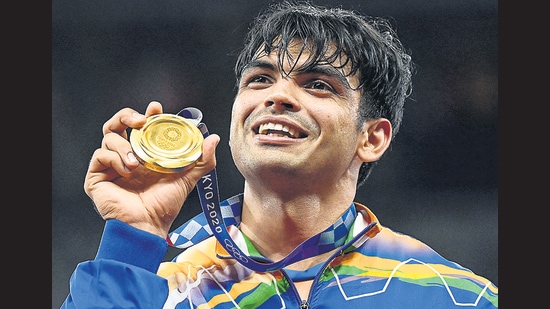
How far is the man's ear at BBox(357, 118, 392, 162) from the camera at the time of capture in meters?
3.44

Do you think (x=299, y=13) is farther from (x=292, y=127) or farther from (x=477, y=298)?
(x=477, y=298)

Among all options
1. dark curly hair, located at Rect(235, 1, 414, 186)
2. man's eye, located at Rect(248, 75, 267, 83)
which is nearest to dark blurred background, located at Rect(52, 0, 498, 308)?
dark curly hair, located at Rect(235, 1, 414, 186)

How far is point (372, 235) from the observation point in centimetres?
336

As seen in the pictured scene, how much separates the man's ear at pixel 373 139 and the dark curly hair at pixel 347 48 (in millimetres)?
32

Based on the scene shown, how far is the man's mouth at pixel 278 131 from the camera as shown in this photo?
10.4ft

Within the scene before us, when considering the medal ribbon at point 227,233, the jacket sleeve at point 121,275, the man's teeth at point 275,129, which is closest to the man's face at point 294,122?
the man's teeth at point 275,129

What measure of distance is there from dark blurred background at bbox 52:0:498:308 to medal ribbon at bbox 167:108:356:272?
0.71 meters

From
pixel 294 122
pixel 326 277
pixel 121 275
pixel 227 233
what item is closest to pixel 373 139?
pixel 294 122

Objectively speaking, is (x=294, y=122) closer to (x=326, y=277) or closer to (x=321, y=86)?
(x=321, y=86)

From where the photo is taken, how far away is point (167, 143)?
2.88m

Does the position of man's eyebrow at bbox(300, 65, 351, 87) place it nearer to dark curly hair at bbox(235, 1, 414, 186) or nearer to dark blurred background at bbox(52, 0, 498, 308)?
dark curly hair at bbox(235, 1, 414, 186)

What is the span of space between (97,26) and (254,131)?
1.50 m

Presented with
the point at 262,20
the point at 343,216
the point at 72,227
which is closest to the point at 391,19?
the point at 262,20

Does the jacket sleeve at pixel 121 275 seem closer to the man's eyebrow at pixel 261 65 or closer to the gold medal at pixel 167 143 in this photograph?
the gold medal at pixel 167 143
